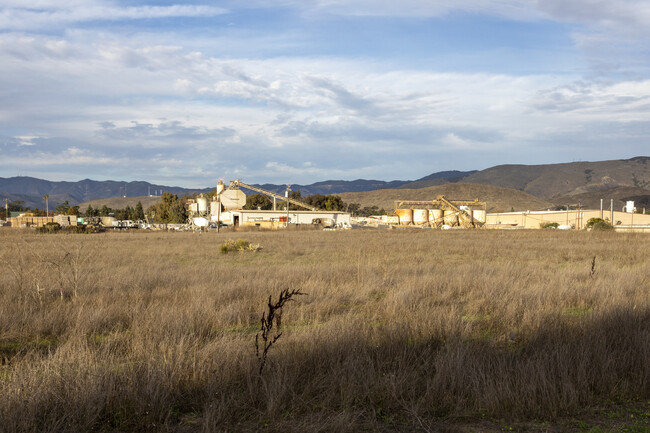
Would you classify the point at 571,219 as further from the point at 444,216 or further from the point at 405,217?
the point at 405,217

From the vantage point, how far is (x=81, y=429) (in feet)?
15.4

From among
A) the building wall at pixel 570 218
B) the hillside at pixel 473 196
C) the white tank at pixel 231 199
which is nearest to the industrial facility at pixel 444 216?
the building wall at pixel 570 218

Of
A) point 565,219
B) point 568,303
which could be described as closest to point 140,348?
point 568,303

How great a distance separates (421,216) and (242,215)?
25960 millimetres

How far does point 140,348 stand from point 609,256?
876 inches

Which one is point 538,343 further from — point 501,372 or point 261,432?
point 261,432

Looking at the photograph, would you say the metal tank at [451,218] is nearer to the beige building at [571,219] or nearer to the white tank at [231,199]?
the beige building at [571,219]

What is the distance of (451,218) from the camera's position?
253 ft

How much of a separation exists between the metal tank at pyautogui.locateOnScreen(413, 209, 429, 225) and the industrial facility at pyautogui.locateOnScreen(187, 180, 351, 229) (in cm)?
1012

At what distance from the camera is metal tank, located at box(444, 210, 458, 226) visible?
75863 mm

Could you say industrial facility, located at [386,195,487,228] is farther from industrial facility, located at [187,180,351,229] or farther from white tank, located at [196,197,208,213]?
white tank, located at [196,197,208,213]

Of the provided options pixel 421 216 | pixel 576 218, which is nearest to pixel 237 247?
pixel 421 216

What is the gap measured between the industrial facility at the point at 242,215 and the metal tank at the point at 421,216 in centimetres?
1012

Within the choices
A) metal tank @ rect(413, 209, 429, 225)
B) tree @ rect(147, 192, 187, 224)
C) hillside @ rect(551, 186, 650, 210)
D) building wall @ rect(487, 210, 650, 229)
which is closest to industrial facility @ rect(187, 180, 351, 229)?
tree @ rect(147, 192, 187, 224)
